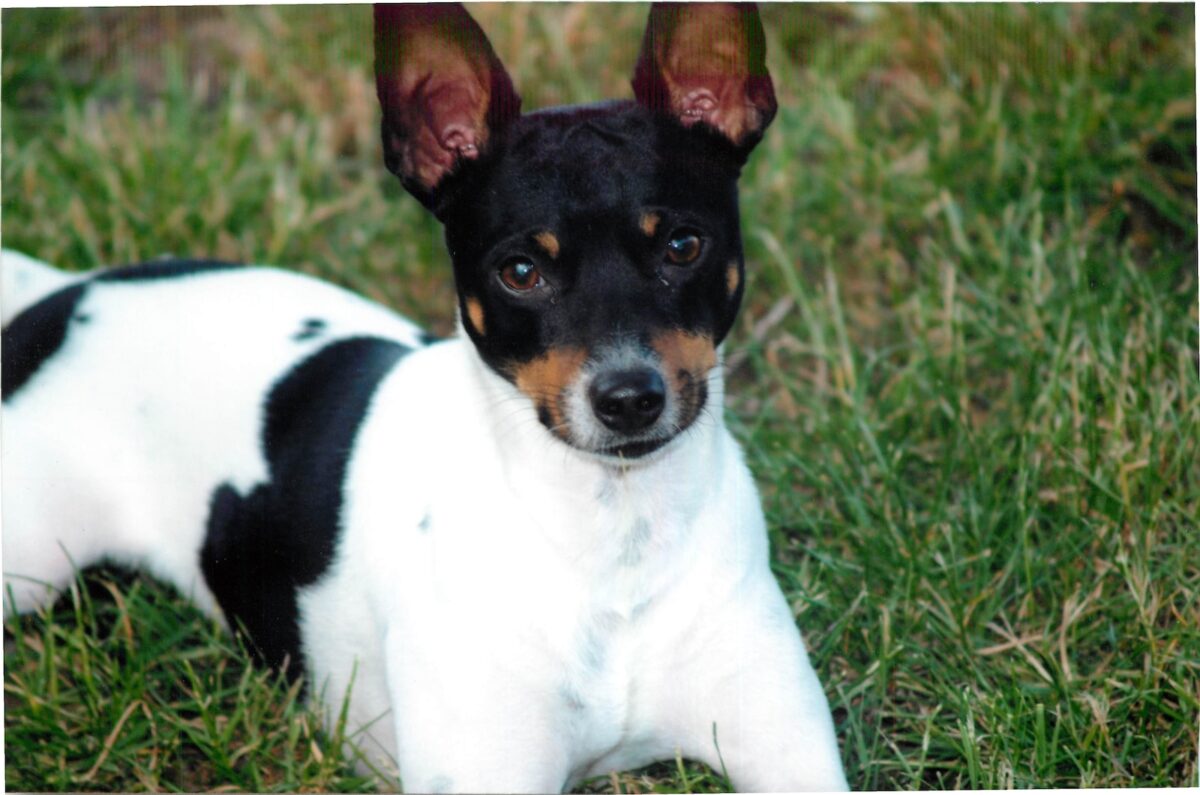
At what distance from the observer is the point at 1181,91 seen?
5.42 m

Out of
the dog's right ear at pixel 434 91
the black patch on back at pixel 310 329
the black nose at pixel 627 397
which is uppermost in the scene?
the dog's right ear at pixel 434 91

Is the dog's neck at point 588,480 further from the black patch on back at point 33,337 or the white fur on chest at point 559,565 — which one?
the black patch on back at point 33,337

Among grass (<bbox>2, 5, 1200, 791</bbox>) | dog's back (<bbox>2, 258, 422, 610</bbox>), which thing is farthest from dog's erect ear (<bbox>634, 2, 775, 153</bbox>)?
grass (<bbox>2, 5, 1200, 791</bbox>)

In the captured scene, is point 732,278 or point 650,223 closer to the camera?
point 650,223

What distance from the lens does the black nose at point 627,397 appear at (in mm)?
3127

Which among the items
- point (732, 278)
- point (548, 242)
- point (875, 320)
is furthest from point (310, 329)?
point (875, 320)

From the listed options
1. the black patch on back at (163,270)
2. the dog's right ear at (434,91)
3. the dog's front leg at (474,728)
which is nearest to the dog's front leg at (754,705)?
the dog's front leg at (474,728)

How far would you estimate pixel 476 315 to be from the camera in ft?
11.1

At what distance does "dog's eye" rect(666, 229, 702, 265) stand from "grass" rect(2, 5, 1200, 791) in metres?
1.18

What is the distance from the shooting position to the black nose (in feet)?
10.3

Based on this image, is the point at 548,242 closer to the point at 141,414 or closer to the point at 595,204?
the point at 595,204

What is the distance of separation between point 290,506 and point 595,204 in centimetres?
126

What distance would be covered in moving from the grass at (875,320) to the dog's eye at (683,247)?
1.18 m

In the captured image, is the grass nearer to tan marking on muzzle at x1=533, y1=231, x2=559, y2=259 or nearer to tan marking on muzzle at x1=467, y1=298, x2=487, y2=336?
tan marking on muzzle at x1=467, y1=298, x2=487, y2=336
